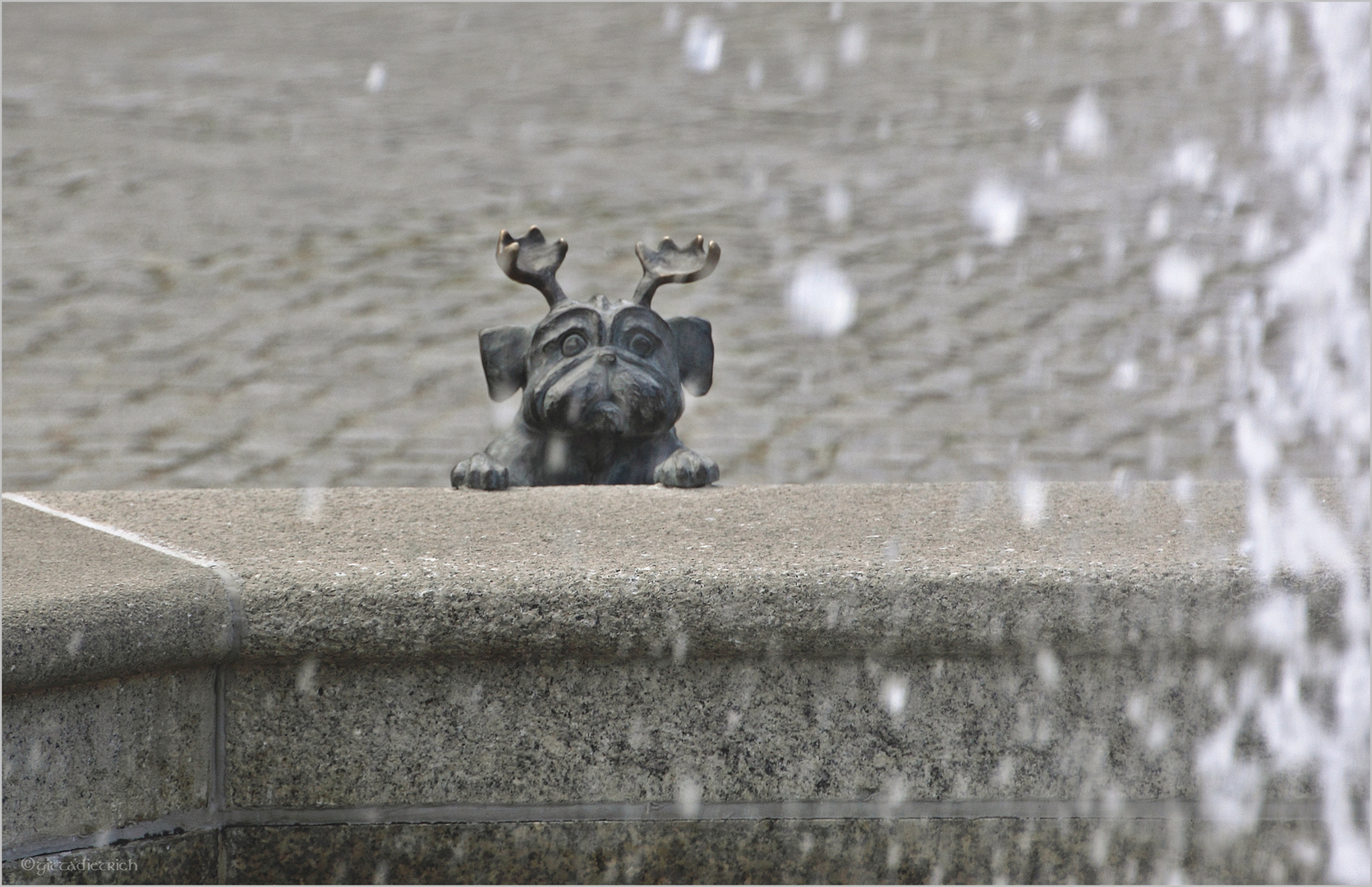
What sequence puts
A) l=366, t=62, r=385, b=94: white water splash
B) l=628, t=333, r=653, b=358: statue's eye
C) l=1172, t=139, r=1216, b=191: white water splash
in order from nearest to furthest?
l=628, t=333, r=653, b=358: statue's eye, l=1172, t=139, r=1216, b=191: white water splash, l=366, t=62, r=385, b=94: white water splash

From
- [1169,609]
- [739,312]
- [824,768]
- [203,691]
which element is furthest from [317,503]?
[739,312]

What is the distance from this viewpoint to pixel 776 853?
191cm

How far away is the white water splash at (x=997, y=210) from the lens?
313 inches

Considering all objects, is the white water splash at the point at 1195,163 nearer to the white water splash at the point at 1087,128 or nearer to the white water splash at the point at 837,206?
the white water splash at the point at 1087,128

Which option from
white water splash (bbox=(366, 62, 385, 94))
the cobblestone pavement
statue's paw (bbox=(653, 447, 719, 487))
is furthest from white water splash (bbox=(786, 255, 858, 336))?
white water splash (bbox=(366, 62, 385, 94))

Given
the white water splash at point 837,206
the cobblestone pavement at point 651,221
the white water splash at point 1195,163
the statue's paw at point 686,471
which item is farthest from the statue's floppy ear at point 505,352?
the white water splash at point 1195,163

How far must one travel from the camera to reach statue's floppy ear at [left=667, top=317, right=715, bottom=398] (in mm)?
2818

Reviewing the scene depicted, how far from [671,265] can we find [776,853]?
4.38 ft

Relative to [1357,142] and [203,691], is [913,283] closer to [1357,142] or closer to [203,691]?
[1357,142]

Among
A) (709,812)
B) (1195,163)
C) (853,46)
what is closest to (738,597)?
(709,812)

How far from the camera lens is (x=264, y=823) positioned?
6.16 ft

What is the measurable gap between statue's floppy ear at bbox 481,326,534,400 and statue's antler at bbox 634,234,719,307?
0.83ft

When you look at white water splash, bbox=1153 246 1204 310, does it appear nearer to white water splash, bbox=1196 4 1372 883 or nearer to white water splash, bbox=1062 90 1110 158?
white water splash, bbox=1196 4 1372 883

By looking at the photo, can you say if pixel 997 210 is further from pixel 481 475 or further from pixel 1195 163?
pixel 481 475
